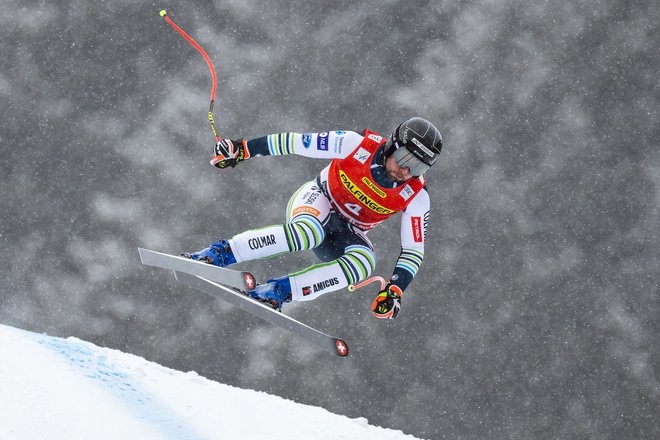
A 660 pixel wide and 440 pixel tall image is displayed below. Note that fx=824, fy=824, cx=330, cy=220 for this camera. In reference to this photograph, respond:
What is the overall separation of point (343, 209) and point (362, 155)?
0.66 meters

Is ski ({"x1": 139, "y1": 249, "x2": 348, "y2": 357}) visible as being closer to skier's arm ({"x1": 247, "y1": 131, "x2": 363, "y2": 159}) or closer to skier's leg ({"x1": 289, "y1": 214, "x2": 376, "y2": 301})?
skier's leg ({"x1": 289, "y1": 214, "x2": 376, "y2": 301})

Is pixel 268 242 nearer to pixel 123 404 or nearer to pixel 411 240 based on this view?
pixel 411 240

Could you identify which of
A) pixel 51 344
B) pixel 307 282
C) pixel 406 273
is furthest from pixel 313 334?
pixel 51 344

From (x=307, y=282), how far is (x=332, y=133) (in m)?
1.67

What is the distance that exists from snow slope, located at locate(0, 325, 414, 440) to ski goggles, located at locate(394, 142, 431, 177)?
352 cm

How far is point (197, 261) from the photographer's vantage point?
8320mm

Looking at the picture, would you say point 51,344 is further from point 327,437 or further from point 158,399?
point 327,437

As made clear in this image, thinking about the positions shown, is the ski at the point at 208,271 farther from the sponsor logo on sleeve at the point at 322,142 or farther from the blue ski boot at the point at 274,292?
the sponsor logo on sleeve at the point at 322,142

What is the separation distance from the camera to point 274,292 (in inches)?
334

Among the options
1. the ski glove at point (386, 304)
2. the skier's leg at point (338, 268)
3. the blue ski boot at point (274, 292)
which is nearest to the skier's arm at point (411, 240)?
the ski glove at point (386, 304)

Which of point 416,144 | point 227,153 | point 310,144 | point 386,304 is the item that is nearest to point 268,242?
point 227,153

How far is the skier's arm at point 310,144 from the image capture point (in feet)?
29.5

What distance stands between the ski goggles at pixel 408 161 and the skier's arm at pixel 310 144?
0.60m

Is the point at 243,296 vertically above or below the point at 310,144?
below
